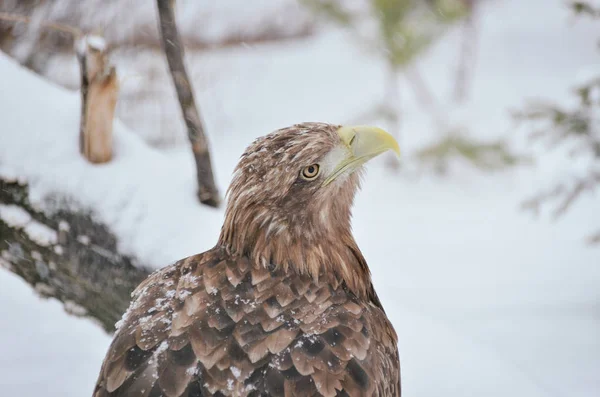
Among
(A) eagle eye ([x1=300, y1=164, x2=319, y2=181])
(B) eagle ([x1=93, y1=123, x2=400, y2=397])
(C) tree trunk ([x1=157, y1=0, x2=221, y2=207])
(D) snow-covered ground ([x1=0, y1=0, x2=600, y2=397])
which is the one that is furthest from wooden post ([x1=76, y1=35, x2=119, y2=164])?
(A) eagle eye ([x1=300, y1=164, x2=319, y2=181])

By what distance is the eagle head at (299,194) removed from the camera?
220 centimetres

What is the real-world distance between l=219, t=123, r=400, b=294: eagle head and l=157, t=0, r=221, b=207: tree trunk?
3.77ft

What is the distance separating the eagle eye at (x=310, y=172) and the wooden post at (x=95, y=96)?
1551mm

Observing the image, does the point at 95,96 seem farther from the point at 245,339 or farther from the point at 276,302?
the point at 245,339

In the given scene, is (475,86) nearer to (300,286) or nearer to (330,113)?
(330,113)

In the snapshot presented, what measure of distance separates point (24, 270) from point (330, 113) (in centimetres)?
985

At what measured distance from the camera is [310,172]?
221 cm

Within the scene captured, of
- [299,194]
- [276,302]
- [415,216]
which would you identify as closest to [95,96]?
[299,194]

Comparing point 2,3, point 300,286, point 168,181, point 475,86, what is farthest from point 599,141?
point 475,86

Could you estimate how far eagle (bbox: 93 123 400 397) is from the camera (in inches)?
76.0

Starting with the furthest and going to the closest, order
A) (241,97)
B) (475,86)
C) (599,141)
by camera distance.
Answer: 1. (475,86)
2. (241,97)
3. (599,141)

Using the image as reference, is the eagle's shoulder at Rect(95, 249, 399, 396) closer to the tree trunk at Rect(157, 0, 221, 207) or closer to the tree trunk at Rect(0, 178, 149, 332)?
the tree trunk at Rect(0, 178, 149, 332)

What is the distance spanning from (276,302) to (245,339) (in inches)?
7.7

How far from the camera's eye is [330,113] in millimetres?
12727
